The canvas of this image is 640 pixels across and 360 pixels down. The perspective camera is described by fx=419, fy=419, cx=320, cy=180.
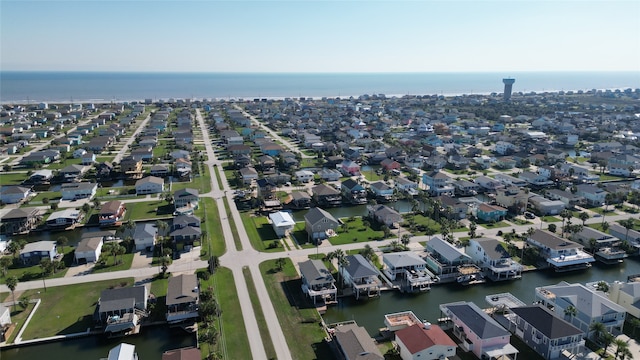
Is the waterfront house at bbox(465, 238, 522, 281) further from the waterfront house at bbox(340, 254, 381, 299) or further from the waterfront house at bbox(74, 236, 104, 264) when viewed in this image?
the waterfront house at bbox(74, 236, 104, 264)

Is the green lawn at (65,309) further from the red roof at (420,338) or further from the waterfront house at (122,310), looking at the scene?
the red roof at (420,338)

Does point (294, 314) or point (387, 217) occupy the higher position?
point (387, 217)

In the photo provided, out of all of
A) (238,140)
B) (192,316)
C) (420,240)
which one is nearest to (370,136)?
(238,140)

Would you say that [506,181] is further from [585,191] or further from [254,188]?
[254,188]

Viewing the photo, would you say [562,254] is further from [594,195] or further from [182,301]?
[182,301]

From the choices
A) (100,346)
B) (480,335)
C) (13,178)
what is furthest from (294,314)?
(13,178)

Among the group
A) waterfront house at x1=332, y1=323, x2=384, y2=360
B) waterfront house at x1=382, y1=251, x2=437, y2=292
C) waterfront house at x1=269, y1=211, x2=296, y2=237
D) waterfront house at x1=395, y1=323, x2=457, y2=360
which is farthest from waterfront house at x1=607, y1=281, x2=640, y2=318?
waterfront house at x1=269, y1=211, x2=296, y2=237

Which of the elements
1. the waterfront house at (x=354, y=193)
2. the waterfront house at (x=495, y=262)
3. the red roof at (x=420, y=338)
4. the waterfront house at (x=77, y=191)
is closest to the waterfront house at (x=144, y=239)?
the waterfront house at (x=77, y=191)
